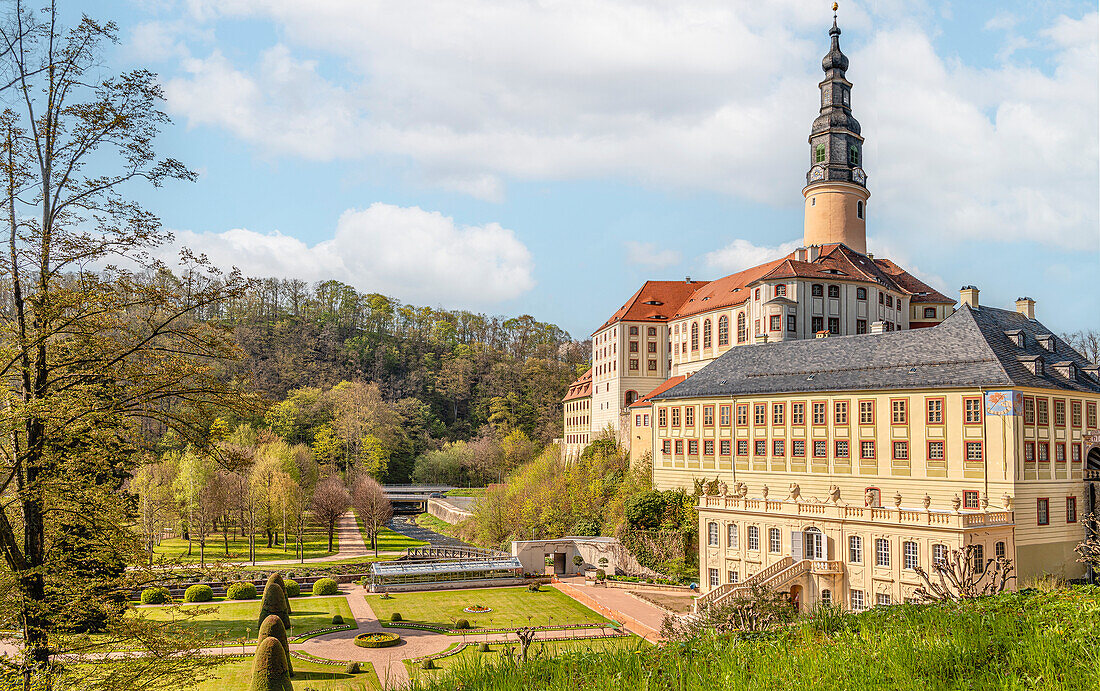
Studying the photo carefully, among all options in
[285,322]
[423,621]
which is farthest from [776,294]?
[285,322]

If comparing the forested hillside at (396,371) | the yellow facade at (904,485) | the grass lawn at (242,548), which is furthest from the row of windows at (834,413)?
the forested hillside at (396,371)

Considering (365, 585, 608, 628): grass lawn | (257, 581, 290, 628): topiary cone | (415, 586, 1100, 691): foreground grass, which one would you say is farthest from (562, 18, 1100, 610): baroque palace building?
(415, 586, 1100, 691): foreground grass

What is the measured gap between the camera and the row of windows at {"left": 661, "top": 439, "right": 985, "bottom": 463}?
37.5m

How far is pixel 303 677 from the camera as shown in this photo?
28.9 m

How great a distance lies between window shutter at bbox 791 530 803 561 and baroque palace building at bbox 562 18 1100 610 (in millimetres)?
75

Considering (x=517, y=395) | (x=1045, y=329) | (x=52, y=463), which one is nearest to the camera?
(x=52, y=463)

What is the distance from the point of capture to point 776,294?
56.6 metres

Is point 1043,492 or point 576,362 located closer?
point 1043,492

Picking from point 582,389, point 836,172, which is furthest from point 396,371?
point 836,172

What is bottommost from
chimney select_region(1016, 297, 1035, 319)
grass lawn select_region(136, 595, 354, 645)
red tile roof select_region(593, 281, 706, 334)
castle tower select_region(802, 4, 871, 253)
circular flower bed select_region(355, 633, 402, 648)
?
grass lawn select_region(136, 595, 354, 645)

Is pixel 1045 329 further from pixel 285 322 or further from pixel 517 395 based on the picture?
pixel 285 322

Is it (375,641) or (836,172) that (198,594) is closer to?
(375,641)

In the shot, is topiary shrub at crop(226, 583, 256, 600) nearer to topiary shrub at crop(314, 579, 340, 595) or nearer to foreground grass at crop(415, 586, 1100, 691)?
topiary shrub at crop(314, 579, 340, 595)

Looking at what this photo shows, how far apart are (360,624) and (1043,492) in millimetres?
32784
